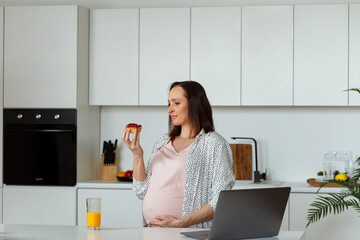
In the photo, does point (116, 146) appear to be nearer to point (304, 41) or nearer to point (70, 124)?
point (70, 124)

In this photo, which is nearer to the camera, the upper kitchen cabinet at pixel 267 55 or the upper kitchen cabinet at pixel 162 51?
the upper kitchen cabinet at pixel 267 55

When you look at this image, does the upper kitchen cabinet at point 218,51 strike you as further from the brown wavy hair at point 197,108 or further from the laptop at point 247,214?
the laptop at point 247,214

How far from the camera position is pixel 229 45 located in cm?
456

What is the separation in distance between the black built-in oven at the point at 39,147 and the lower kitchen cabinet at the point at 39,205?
0.20 ft

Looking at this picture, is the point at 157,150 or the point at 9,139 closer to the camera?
the point at 157,150

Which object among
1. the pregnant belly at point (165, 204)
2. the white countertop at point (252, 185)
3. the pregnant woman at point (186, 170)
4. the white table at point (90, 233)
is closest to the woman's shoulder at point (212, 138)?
the pregnant woman at point (186, 170)

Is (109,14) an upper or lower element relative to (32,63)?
upper

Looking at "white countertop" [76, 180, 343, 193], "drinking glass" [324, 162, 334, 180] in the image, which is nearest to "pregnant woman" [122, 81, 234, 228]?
"white countertop" [76, 180, 343, 193]

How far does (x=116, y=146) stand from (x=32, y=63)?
989 millimetres

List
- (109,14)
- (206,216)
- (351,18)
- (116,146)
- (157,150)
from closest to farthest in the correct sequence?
(206,216) → (157,150) → (351,18) → (109,14) → (116,146)

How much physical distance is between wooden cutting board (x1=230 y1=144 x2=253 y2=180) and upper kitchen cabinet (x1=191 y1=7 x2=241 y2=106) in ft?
1.32

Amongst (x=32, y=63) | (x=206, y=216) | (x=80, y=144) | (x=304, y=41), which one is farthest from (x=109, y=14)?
(x=206, y=216)

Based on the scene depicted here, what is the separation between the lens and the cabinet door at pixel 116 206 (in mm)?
4484

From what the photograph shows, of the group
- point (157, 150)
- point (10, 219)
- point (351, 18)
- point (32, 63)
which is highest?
point (351, 18)
